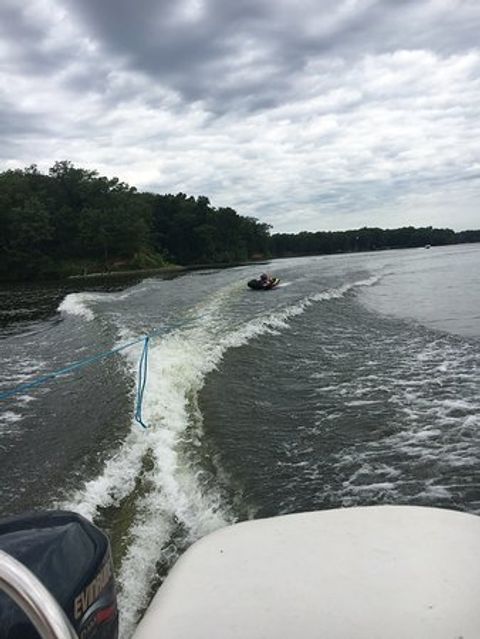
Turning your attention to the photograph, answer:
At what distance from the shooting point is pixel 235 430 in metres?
6.55

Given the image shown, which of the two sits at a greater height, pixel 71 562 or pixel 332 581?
pixel 71 562

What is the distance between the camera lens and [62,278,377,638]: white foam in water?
3.74 metres

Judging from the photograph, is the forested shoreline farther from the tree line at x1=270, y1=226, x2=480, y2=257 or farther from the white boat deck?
the white boat deck

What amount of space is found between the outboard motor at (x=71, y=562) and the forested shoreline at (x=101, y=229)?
61.5 meters

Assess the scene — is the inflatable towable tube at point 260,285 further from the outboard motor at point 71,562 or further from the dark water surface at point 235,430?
the outboard motor at point 71,562

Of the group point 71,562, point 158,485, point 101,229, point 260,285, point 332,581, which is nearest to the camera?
point 71,562

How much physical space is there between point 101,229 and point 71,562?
65913 mm

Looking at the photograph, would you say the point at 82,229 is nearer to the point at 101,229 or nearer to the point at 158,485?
the point at 101,229

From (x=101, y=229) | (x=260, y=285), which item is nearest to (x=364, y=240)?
(x=101, y=229)

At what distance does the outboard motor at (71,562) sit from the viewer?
1.93m

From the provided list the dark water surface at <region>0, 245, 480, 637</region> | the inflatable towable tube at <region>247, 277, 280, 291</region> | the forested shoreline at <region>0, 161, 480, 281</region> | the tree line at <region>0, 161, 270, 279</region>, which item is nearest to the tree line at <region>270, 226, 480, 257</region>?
the forested shoreline at <region>0, 161, 480, 281</region>

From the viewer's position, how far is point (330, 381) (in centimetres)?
848

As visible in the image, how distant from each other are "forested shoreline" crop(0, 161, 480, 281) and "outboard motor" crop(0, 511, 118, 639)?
61482mm

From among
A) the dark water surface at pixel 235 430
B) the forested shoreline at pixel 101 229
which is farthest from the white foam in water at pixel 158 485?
the forested shoreline at pixel 101 229
